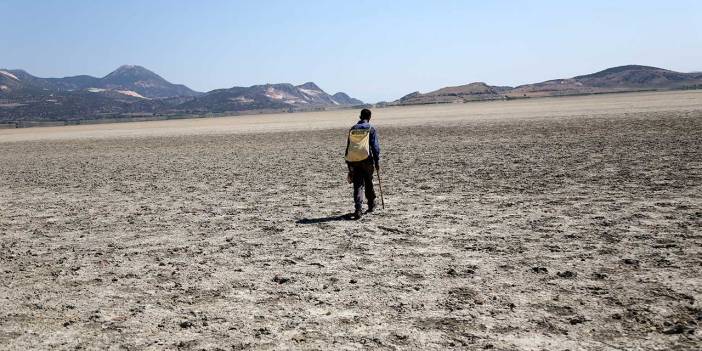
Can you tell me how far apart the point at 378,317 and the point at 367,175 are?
4.38m

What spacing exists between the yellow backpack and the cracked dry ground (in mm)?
1003

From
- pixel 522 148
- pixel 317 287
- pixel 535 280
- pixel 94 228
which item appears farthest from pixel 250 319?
pixel 522 148

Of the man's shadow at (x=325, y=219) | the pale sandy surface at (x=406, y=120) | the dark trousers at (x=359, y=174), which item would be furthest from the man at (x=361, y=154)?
the pale sandy surface at (x=406, y=120)

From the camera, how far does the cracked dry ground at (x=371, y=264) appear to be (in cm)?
431

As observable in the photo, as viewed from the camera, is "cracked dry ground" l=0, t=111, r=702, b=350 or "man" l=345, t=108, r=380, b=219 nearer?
"cracked dry ground" l=0, t=111, r=702, b=350

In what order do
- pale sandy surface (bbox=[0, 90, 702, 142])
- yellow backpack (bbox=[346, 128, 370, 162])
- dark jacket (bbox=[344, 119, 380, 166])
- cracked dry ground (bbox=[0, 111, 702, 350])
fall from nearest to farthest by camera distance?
cracked dry ground (bbox=[0, 111, 702, 350]), yellow backpack (bbox=[346, 128, 370, 162]), dark jacket (bbox=[344, 119, 380, 166]), pale sandy surface (bbox=[0, 90, 702, 142])

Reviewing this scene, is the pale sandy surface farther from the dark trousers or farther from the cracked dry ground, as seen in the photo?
the dark trousers

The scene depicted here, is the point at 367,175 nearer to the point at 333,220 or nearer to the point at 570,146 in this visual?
the point at 333,220

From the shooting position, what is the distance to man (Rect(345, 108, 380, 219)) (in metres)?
8.52

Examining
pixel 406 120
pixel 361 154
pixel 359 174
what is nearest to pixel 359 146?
pixel 361 154

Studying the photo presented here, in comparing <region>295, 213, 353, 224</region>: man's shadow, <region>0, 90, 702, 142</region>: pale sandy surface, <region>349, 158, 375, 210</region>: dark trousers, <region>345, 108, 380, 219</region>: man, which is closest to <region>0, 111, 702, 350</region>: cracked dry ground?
<region>295, 213, 353, 224</region>: man's shadow

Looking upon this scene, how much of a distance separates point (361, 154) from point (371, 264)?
272 cm

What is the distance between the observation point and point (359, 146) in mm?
8516

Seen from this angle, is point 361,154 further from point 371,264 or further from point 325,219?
point 371,264
